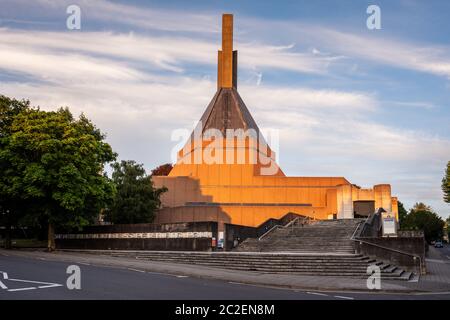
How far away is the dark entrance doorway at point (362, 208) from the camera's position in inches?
2426

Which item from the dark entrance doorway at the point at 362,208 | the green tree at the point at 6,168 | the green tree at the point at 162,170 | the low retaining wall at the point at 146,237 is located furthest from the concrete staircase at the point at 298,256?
the green tree at the point at 162,170

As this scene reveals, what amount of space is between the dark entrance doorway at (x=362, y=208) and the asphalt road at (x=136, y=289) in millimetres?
46661

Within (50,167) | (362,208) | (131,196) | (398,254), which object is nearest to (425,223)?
(362,208)

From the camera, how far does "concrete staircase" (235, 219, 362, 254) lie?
28016 millimetres

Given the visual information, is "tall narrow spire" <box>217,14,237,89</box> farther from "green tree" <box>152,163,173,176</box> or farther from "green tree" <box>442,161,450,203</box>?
"green tree" <box>442,161,450,203</box>

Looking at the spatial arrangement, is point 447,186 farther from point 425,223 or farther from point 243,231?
point 425,223

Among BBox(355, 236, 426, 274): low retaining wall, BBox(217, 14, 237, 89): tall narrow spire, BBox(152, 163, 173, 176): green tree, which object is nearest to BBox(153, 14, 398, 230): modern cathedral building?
BBox(217, 14, 237, 89): tall narrow spire

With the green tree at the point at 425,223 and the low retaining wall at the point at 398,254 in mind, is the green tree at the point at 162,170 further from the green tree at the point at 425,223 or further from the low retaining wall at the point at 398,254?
the low retaining wall at the point at 398,254

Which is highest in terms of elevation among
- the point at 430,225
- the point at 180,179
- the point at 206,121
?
the point at 206,121

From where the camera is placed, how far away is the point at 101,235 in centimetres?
3609

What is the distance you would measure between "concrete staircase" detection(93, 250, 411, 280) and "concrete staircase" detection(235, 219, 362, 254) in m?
3.67

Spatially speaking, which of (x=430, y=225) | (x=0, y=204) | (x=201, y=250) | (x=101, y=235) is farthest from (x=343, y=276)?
(x=430, y=225)

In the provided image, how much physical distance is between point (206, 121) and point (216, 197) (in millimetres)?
14598
